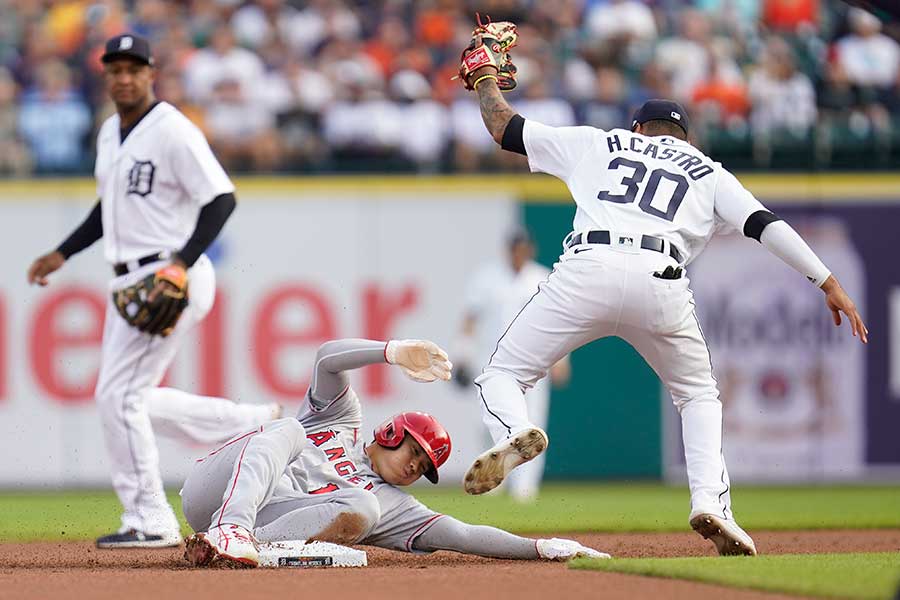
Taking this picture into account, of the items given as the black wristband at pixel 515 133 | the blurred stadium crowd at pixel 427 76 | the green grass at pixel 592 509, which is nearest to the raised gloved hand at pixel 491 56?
the black wristband at pixel 515 133

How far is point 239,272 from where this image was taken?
13.2m

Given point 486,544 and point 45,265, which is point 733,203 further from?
point 45,265

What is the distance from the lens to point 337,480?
20.3ft

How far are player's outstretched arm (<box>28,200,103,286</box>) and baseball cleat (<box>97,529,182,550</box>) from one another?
151 centimetres

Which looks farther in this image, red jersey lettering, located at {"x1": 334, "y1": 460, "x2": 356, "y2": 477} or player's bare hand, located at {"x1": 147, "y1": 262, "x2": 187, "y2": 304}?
player's bare hand, located at {"x1": 147, "y1": 262, "x2": 187, "y2": 304}

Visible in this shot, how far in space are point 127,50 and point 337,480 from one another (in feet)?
8.66

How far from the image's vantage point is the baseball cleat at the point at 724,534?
6.32 m

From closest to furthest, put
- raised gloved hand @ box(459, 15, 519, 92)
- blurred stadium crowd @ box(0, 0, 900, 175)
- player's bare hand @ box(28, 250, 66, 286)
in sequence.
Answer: raised gloved hand @ box(459, 15, 519, 92), player's bare hand @ box(28, 250, 66, 286), blurred stadium crowd @ box(0, 0, 900, 175)

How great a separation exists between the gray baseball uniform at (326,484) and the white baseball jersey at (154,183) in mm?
1624

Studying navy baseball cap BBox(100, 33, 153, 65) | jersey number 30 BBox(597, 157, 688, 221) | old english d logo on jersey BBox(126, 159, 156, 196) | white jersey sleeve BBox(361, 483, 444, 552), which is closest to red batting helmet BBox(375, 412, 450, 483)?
white jersey sleeve BBox(361, 483, 444, 552)

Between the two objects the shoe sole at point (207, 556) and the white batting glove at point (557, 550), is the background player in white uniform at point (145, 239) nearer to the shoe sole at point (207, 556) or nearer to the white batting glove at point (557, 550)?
the shoe sole at point (207, 556)

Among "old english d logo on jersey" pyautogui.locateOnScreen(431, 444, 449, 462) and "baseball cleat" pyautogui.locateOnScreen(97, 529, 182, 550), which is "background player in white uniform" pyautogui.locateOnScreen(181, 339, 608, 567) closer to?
"old english d logo on jersey" pyautogui.locateOnScreen(431, 444, 449, 462)

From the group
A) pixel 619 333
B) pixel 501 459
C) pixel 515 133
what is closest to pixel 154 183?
pixel 515 133

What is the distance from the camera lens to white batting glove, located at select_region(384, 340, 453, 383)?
19.4 ft
